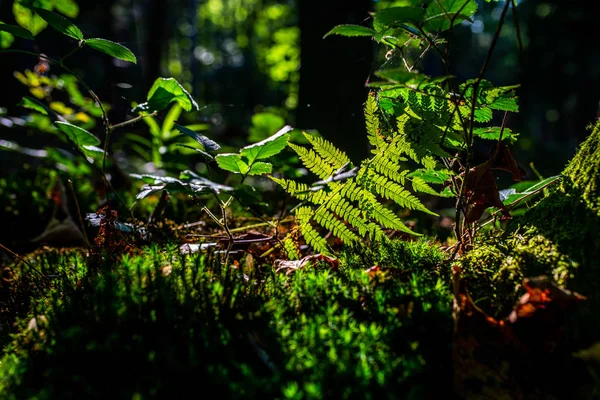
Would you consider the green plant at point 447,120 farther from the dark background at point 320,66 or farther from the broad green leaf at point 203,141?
the broad green leaf at point 203,141

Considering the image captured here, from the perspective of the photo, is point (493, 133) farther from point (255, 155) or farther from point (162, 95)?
point (162, 95)

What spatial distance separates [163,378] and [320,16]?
4179mm

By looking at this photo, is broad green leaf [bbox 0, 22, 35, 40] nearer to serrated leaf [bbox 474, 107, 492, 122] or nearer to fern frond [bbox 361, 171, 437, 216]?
fern frond [bbox 361, 171, 437, 216]

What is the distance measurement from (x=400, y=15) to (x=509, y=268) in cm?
101

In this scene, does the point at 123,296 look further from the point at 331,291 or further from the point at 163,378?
the point at 331,291

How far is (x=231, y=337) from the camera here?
126cm

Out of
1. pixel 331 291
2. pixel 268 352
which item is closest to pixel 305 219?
pixel 331 291

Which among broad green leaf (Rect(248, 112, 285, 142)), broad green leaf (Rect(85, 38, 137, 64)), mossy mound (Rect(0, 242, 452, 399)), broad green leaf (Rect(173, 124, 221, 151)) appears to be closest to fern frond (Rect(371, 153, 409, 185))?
mossy mound (Rect(0, 242, 452, 399))

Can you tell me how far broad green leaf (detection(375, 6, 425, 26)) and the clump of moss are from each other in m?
0.96

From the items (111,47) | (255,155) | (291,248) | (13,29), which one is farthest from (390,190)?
(13,29)

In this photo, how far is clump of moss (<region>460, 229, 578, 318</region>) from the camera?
144 cm

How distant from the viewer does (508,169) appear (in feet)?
5.89

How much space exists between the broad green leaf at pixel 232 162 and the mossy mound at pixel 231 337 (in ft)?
1.28

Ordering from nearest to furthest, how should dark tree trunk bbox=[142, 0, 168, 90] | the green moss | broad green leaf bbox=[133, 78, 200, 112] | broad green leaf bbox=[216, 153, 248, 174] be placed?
the green moss
broad green leaf bbox=[216, 153, 248, 174]
broad green leaf bbox=[133, 78, 200, 112]
dark tree trunk bbox=[142, 0, 168, 90]
